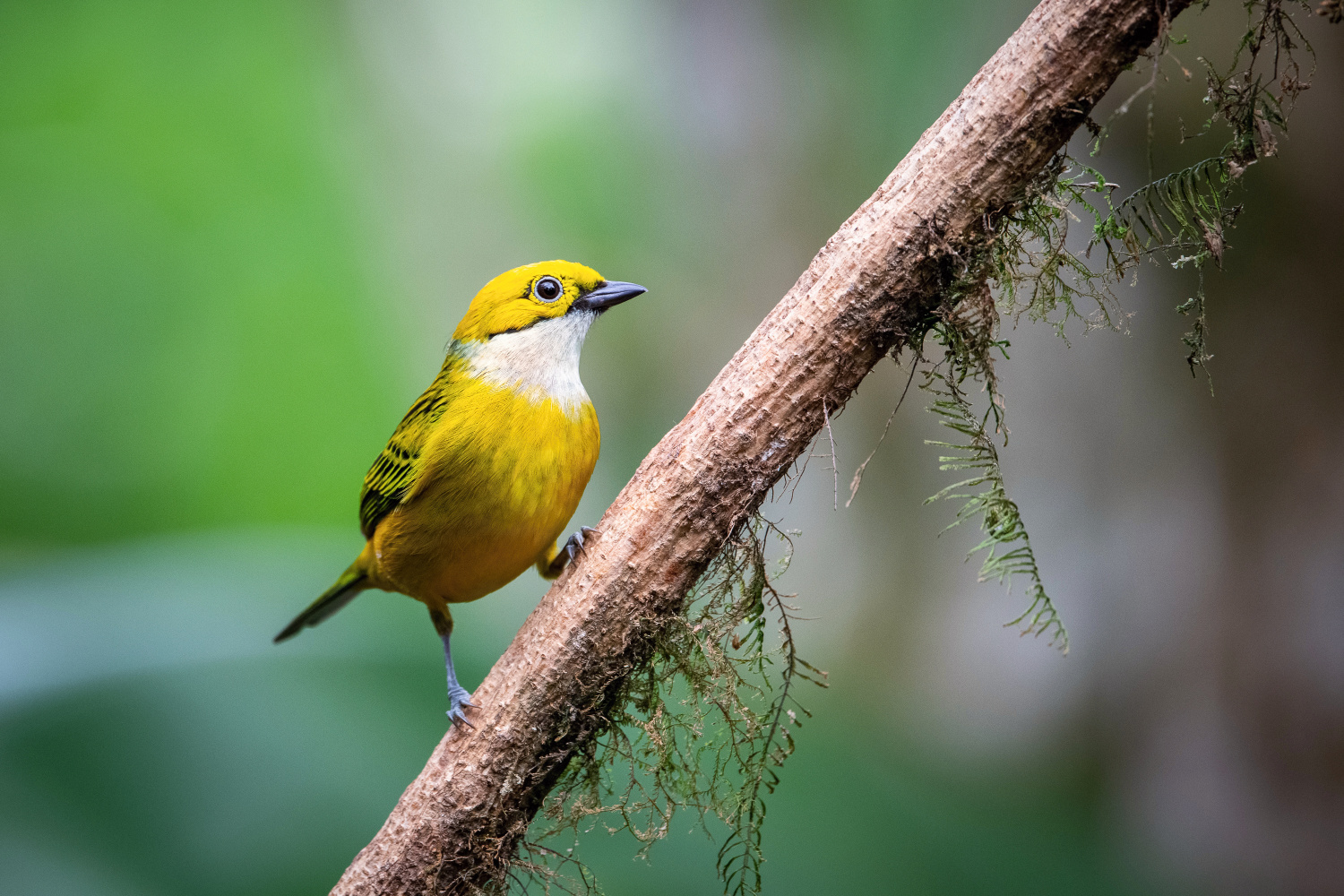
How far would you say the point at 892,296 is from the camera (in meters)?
1.72

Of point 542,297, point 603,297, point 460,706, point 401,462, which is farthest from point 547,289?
point 460,706

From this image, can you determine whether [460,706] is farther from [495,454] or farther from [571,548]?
[495,454]

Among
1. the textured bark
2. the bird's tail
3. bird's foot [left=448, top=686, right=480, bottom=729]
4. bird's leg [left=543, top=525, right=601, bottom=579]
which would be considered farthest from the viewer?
the bird's tail

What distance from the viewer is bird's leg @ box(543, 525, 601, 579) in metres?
2.20

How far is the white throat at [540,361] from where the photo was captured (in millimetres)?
2562

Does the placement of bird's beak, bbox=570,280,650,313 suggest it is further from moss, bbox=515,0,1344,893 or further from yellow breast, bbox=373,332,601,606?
moss, bbox=515,0,1344,893

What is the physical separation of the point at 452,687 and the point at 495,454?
0.67 metres

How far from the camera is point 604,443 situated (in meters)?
5.91

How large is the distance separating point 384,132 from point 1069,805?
20.3 feet

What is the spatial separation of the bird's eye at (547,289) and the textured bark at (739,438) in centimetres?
100

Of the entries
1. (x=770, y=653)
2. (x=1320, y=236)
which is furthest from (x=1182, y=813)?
(x=770, y=653)

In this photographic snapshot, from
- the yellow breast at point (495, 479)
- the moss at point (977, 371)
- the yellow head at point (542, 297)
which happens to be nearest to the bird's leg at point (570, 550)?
the yellow breast at point (495, 479)

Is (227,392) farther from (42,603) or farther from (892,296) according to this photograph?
(892,296)

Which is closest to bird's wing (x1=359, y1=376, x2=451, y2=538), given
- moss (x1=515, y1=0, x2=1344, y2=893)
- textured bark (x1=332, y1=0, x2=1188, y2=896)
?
textured bark (x1=332, y1=0, x2=1188, y2=896)
